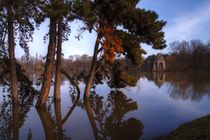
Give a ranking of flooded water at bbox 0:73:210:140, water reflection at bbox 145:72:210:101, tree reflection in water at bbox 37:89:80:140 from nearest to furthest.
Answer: tree reflection in water at bbox 37:89:80:140
flooded water at bbox 0:73:210:140
water reflection at bbox 145:72:210:101

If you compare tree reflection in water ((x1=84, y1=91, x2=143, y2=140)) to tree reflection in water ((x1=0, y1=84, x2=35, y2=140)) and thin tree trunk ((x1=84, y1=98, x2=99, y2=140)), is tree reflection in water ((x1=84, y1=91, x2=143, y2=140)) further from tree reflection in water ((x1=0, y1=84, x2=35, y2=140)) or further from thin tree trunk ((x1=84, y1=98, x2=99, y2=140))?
tree reflection in water ((x1=0, y1=84, x2=35, y2=140))

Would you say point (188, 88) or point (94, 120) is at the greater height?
point (188, 88)

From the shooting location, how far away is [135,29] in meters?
24.7

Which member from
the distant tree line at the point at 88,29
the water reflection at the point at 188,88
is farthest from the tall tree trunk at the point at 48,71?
the water reflection at the point at 188,88

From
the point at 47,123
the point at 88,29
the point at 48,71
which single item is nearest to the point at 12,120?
the point at 47,123

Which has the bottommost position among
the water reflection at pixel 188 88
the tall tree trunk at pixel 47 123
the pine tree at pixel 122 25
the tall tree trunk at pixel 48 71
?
the tall tree trunk at pixel 47 123

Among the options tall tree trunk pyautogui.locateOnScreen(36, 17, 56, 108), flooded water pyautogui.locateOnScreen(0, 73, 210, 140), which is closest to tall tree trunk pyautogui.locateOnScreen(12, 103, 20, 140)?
flooded water pyautogui.locateOnScreen(0, 73, 210, 140)

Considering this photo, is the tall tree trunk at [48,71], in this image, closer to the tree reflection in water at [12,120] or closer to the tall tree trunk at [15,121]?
the tree reflection in water at [12,120]

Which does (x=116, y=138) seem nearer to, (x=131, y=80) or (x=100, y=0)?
(x=100, y=0)

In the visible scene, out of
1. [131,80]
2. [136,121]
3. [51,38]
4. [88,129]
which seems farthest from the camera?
[131,80]

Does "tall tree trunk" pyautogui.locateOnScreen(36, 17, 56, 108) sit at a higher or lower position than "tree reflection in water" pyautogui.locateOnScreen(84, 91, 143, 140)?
higher

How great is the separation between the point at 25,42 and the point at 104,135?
43.8 feet

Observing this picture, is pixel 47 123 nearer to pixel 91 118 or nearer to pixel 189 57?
pixel 91 118

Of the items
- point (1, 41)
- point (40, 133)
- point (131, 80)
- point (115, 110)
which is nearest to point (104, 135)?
point (40, 133)
